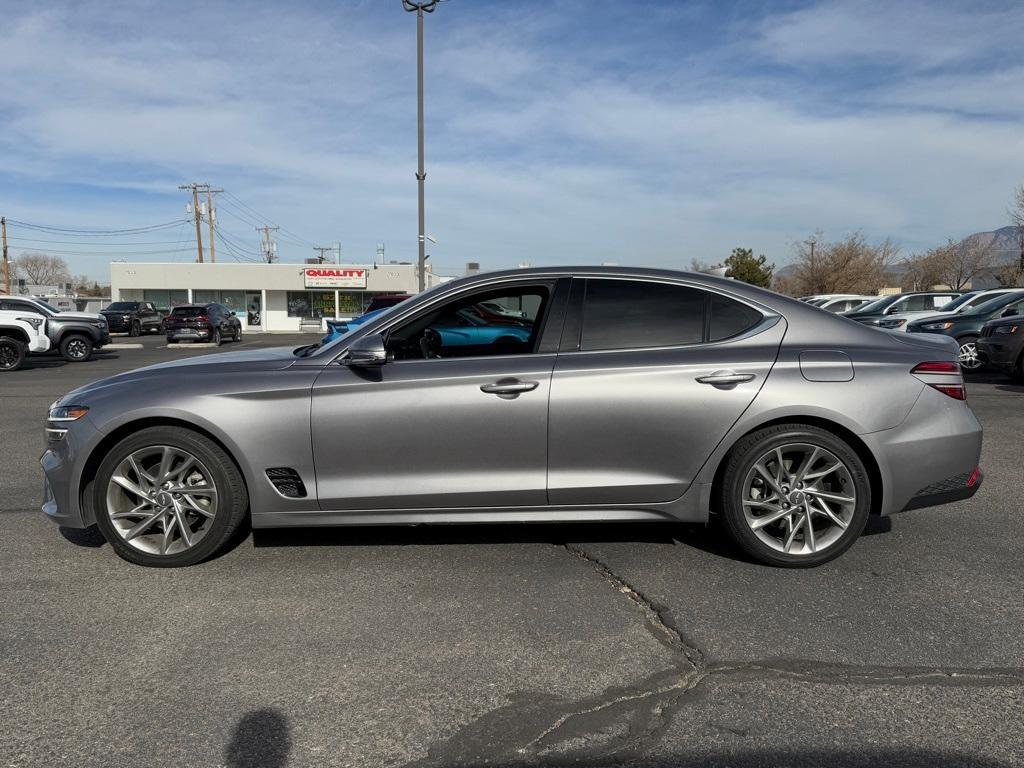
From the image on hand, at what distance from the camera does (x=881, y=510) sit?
4.12m

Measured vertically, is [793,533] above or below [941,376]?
below

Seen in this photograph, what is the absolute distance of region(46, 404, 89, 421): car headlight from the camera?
4.14 m

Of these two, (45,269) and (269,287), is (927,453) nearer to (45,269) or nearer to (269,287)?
(269,287)

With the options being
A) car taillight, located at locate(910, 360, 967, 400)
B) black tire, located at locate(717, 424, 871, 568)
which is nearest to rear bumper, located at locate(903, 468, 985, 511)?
black tire, located at locate(717, 424, 871, 568)

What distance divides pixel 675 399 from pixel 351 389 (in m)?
1.70

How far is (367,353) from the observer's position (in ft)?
13.0

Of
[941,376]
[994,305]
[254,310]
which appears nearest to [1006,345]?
[994,305]

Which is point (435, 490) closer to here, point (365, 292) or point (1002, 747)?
point (1002, 747)

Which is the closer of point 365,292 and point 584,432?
point 584,432

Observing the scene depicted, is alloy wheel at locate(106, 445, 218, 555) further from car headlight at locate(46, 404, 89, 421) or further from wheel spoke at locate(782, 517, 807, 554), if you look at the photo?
wheel spoke at locate(782, 517, 807, 554)

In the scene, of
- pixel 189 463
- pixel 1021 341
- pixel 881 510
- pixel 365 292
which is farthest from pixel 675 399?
pixel 365 292

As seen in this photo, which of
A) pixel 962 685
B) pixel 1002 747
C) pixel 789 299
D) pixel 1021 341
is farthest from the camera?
pixel 1021 341

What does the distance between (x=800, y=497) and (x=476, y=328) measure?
99.6 inches

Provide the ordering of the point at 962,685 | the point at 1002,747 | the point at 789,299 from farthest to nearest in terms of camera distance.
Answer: the point at 789,299 → the point at 962,685 → the point at 1002,747
